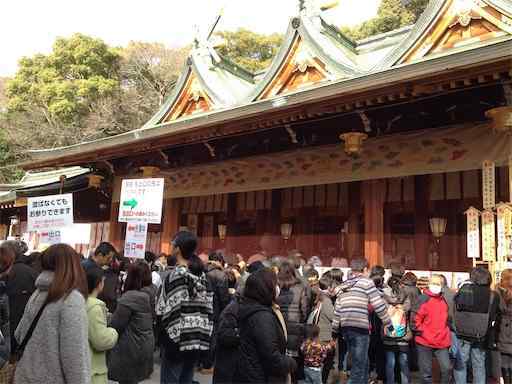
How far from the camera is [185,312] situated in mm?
3936

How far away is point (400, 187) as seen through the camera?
29.0ft

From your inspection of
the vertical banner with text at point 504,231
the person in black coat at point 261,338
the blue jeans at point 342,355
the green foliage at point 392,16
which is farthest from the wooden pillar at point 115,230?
the green foliage at point 392,16

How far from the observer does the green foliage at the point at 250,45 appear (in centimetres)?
3238

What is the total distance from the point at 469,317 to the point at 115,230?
10554 millimetres

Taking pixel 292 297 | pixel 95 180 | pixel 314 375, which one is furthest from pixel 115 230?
pixel 314 375

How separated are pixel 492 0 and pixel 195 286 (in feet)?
30.6

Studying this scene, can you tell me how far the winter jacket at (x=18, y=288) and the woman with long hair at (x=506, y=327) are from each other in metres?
5.50

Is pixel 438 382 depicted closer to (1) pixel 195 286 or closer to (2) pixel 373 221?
(2) pixel 373 221

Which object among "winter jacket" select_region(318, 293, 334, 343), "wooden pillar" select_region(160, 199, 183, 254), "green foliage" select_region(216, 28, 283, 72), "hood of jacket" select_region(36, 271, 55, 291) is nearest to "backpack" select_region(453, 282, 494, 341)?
→ "winter jacket" select_region(318, 293, 334, 343)

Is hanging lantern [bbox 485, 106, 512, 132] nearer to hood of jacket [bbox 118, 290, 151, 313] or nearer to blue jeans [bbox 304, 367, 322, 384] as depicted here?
blue jeans [bbox 304, 367, 322, 384]

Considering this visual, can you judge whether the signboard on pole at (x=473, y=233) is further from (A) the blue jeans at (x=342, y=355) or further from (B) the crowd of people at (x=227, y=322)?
(A) the blue jeans at (x=342, y=355)

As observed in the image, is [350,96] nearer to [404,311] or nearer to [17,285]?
[404,311]

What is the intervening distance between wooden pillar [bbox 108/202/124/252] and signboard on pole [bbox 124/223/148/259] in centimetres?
665

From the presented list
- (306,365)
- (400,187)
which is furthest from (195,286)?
(400,187)
